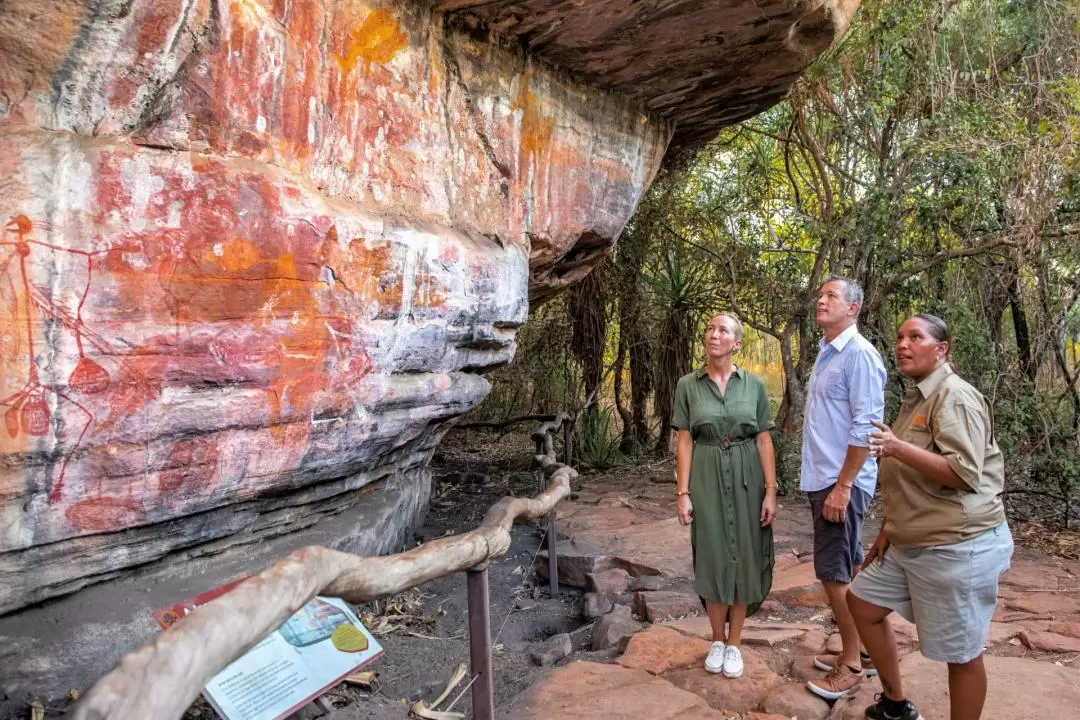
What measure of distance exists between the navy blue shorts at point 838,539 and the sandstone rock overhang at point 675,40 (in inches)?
113

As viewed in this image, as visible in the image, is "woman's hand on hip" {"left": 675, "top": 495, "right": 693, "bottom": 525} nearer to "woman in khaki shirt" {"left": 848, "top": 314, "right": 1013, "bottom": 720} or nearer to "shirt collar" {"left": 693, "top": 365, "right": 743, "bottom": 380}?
"shirt collar" {"left": 693, "top": 365, "right": 743, "bottom": 380}

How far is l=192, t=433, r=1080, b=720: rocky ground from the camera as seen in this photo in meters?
2.92

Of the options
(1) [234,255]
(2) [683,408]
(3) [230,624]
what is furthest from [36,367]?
(2) [683,408]

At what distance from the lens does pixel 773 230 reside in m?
8.46

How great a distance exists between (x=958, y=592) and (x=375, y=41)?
3.39m

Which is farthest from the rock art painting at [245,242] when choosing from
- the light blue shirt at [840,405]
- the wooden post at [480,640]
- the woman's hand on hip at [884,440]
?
the woman's hand on hip at [884,440]

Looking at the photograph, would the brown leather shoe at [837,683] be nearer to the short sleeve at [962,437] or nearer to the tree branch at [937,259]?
the short sleeve at [962,437]

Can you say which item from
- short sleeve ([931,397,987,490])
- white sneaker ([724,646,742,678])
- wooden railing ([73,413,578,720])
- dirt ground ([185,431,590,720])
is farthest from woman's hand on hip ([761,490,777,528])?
wooden railing ([73,413,578,720])

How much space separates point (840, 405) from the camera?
299cm

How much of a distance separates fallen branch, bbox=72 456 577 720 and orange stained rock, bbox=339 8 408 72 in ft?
8.65

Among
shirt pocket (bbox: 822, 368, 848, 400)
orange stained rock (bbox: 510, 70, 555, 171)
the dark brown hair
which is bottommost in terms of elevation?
shirt pocket (bbox: 822, 368, 848, 400)

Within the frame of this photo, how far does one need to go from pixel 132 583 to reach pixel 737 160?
24.3 ft

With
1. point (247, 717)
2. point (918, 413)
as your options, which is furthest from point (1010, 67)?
point (247, 717)

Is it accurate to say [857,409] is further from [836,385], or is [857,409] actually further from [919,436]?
[919,436]
